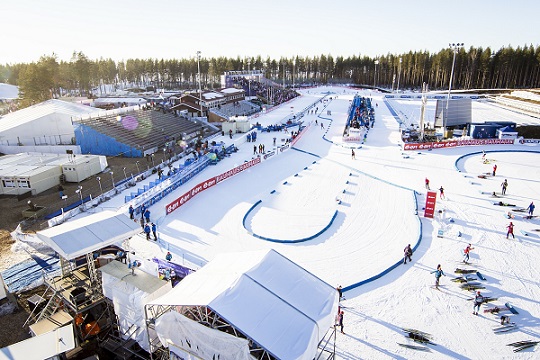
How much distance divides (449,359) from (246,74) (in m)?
84.2

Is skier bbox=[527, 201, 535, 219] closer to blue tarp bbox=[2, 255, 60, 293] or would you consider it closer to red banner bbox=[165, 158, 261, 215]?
red banner bbox=[165, 158, 261, 215]

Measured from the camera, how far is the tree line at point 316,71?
75750 millimetres

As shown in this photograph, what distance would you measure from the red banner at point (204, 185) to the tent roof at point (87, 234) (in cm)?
788

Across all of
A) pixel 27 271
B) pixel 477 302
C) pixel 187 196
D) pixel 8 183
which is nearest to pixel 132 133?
pixel 8 183

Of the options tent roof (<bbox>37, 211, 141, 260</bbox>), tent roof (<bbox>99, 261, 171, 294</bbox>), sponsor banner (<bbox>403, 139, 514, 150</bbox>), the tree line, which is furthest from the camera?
the tree line

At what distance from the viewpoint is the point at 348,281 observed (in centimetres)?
1294

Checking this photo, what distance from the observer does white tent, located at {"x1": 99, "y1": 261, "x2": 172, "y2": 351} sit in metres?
8.84

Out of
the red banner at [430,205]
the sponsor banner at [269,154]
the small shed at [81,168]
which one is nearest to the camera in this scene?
the red banner at [430,205]

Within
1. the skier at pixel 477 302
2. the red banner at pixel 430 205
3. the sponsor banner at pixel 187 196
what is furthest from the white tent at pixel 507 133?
the skier at pixel 477 302

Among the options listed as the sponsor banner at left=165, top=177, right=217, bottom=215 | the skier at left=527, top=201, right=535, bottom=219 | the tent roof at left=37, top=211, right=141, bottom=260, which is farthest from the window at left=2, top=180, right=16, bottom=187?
the skier at left=527, top=201, right=535, bottom=219

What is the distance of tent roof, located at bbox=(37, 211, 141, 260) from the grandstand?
74.8 feet

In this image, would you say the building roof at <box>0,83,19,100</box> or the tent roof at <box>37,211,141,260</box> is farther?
the building roof at <box>0,83,19,100</box>

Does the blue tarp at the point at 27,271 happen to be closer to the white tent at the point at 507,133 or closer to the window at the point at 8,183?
the window at the point at 8,183

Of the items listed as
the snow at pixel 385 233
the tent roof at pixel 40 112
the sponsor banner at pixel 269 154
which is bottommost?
the snow at pixel 385 233
